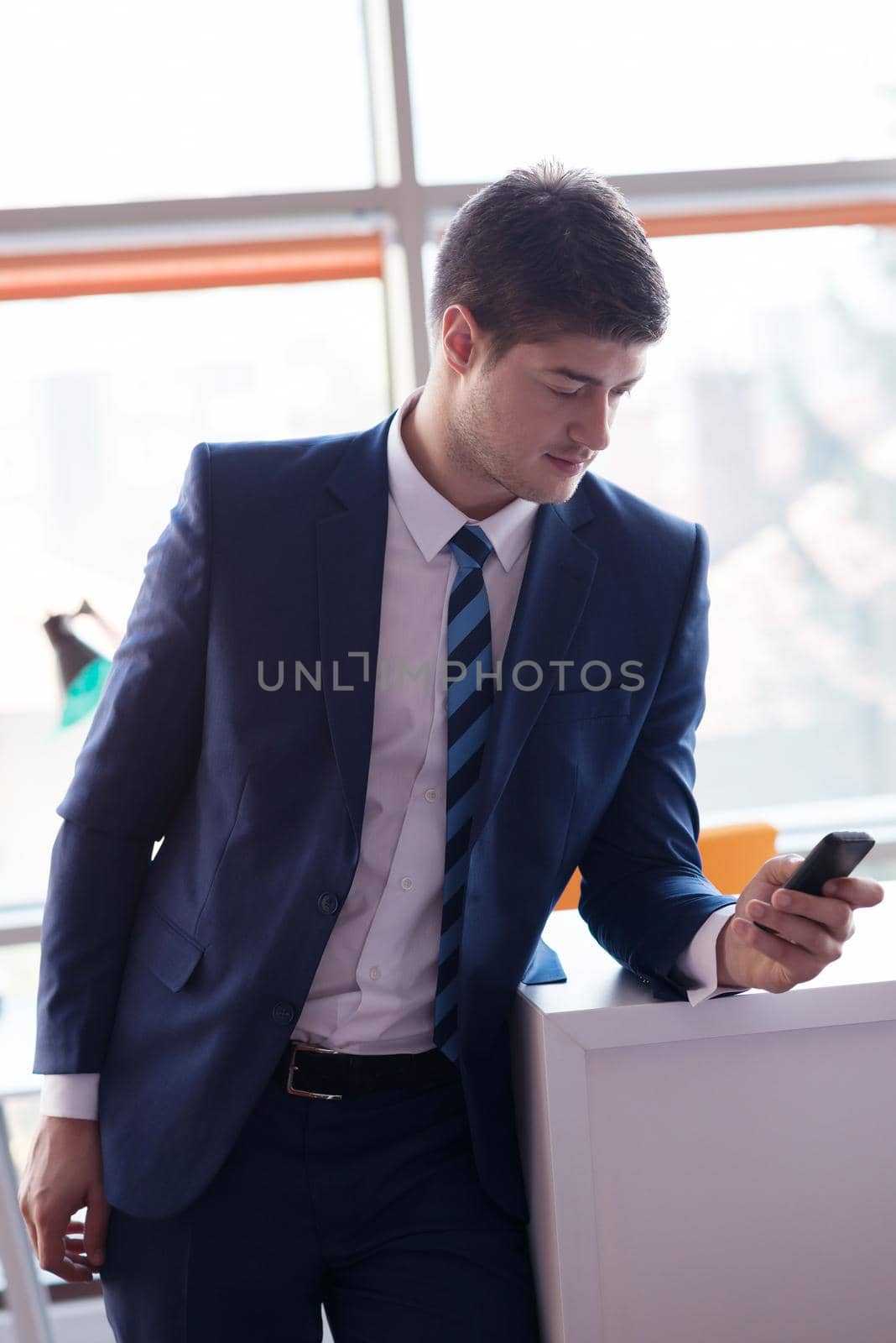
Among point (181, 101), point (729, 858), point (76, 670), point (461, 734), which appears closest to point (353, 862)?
point (461, 734)

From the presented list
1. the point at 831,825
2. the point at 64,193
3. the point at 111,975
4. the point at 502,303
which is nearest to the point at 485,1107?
the point at 111,975

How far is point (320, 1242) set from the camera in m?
1.34

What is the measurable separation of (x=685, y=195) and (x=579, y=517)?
6.55 feet

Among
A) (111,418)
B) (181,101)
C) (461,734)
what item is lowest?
(461,734)

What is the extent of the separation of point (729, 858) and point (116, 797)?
50.5 inches

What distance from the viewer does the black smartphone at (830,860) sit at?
108 centimetres

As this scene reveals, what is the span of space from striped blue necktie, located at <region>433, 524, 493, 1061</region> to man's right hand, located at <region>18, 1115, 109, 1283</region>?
0.42m

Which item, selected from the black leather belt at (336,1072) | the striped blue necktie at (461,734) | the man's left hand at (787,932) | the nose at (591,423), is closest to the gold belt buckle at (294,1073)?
the black leather belt at (336,1072)

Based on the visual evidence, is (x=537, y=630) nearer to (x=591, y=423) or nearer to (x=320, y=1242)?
(x=591, y=423)

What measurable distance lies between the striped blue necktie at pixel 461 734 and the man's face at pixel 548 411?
0.36 ft

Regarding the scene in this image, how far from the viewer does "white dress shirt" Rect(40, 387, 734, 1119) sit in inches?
53.6

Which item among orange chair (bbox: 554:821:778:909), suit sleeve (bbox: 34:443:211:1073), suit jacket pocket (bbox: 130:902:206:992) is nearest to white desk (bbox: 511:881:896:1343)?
suit jacket pocket (bbox: 130:902:206:992)

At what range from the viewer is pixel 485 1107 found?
1.33 metres

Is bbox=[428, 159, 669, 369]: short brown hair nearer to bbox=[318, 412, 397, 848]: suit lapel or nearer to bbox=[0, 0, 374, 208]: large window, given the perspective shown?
bbox=[318, 412, 397, 848]: suit lapel
